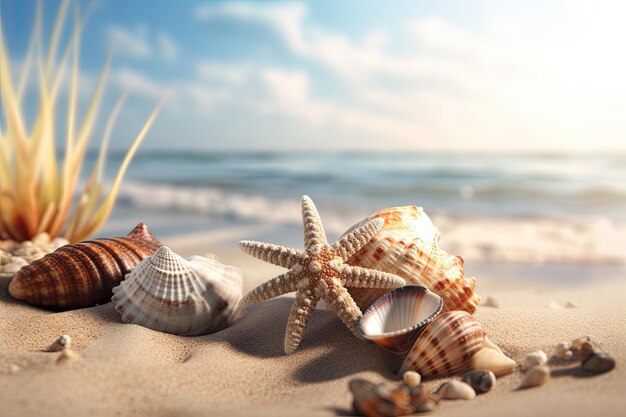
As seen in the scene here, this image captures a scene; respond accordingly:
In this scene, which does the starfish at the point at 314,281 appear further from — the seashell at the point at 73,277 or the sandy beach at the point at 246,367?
the seashell at the point at 73,277

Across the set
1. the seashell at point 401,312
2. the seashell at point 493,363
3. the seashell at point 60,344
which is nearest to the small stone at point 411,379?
the seashell at point 401,312

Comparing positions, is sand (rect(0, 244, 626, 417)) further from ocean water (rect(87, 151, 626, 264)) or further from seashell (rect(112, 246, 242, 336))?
ocean water (rect(87, 151, 626, 264))

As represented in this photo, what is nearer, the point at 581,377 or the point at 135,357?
the point at 581,377

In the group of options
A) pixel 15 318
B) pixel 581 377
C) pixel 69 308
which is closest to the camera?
pixel 581 377

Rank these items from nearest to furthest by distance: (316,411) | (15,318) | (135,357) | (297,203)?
(316,411), (135,357), (15,318), (297,203)

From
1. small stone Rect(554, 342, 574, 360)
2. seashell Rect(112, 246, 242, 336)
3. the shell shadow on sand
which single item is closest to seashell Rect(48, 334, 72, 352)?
seashell Rect(112, 246, 242, 336)

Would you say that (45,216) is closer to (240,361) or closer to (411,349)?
(240,361)

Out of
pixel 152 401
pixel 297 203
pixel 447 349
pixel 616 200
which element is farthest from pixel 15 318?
pixel 616 200
